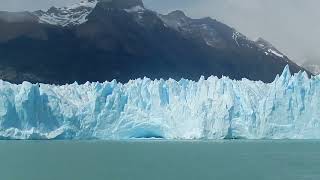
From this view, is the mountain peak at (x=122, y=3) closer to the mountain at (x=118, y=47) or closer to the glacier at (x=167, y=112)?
the mountain at (x=118, y=47)

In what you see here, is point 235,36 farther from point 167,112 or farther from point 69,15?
point 167,112

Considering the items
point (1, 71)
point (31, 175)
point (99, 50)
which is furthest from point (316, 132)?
point (99, 50)

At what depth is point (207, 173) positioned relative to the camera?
2098 centimetres

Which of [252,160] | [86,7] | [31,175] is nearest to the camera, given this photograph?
[31,175]

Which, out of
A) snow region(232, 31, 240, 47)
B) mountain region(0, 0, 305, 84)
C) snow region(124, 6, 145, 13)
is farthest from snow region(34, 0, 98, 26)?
snow region(232, 31, 240, 47)

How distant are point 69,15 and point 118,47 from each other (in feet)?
29.6

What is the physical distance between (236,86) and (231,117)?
10.3 ft

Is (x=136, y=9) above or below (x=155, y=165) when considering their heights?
above

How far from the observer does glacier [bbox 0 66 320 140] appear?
4272 cm

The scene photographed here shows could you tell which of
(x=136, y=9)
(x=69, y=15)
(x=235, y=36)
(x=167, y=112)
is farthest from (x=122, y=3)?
(x=167, y=112)

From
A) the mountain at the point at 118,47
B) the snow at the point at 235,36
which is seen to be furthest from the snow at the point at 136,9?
the snow at the point at 235,36

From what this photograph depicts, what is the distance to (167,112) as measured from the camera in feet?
151

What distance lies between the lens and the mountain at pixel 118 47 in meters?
80.1

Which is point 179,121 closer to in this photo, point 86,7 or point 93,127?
point 93,127
